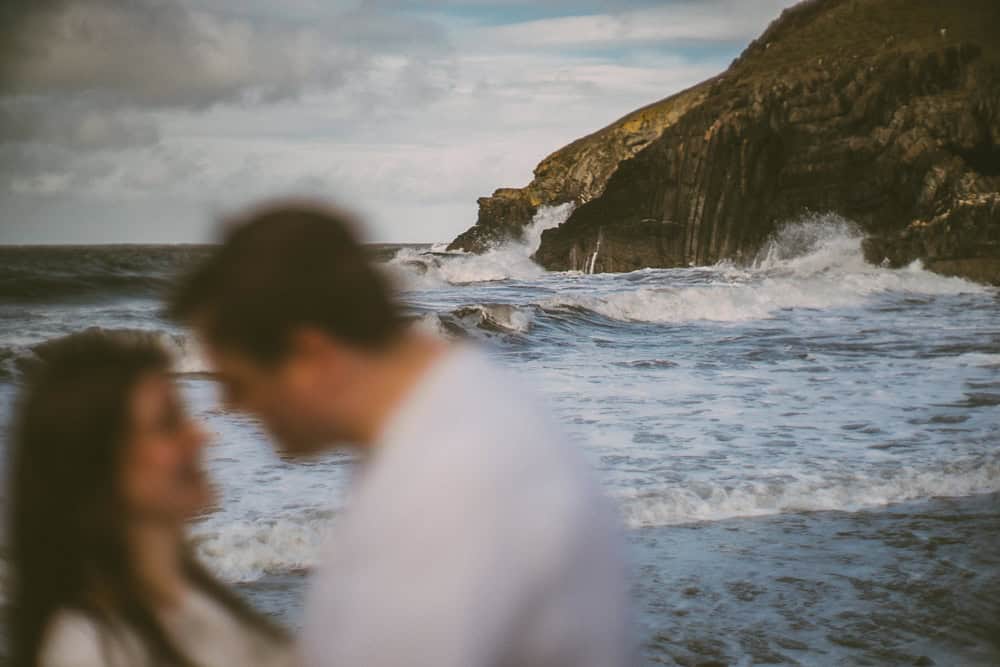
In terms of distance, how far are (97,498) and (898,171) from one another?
117 feet

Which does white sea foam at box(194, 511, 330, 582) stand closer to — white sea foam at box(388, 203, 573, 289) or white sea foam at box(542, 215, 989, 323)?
white sea foam at box(542, 215, 989, 323)

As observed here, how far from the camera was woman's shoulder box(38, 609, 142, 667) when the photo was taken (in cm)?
132

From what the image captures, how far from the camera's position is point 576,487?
1255 mm

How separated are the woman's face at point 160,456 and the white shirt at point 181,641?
0.13 m

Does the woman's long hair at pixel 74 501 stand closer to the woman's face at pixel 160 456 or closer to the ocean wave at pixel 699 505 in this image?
the woman's face at pixel 160 456

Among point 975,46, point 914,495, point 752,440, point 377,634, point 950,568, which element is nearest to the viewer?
point 377,634

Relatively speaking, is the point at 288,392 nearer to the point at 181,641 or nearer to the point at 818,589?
the point at 181,641

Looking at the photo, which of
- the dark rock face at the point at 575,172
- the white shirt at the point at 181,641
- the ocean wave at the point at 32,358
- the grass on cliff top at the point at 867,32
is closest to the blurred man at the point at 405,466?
the white shirt at the point at 181,641

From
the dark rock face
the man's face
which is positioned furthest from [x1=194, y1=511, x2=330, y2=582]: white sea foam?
the dark rock face

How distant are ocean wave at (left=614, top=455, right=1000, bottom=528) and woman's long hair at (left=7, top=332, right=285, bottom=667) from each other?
532cm

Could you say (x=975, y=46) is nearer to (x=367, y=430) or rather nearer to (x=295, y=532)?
(x=295, y=532)

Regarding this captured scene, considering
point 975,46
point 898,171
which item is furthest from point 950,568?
point 975,46

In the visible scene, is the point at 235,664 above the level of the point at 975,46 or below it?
below

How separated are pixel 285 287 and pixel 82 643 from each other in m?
0.51
